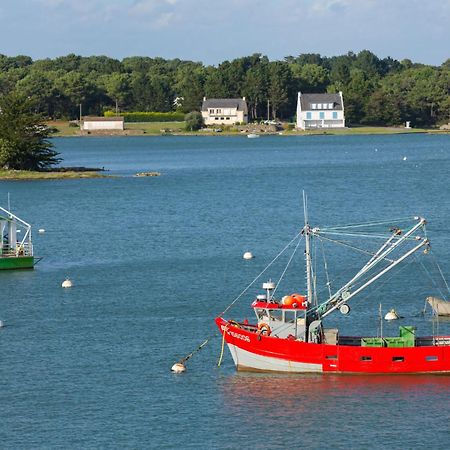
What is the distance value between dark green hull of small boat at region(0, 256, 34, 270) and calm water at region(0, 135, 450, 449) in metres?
0.59

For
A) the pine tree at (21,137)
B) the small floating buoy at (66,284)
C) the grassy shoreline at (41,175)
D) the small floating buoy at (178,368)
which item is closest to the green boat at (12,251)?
the small floating buoy at (66,284)

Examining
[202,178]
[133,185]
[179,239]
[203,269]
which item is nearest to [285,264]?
[203,269]

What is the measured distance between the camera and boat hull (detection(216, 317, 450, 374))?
165 ft

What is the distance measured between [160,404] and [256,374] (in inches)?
202

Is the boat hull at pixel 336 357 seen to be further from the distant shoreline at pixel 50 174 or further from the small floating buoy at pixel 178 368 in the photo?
the distant shoreline at pixel 50 174

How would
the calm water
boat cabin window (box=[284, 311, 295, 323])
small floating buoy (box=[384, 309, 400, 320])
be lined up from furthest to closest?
small floating buoy (box=[384, 309, 400, 320]), boat cabin window (box=[284, 311, 295, 323]), the calm water

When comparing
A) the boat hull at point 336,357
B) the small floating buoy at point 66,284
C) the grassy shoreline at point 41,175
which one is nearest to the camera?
the boat hull at point 336,357

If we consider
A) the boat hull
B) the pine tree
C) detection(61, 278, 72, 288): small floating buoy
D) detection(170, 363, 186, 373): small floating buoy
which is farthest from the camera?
the pine tree

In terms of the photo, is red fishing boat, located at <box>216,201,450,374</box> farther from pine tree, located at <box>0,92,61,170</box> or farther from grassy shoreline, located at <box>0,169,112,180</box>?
grassy shoreline, located at <box>0,169,112,180</box>

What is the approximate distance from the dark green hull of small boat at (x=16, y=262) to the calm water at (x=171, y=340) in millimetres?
585

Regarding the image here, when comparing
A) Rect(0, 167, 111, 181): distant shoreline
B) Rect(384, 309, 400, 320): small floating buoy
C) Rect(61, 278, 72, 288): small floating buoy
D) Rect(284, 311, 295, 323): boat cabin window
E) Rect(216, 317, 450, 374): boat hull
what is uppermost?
Rect(284, 311, 295, 323): boat cabin window

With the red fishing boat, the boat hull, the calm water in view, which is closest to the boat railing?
the calm water

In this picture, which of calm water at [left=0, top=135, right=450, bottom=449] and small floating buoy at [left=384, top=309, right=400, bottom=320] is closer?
calm water at [left=0, top=135, right=450, bottom=449]

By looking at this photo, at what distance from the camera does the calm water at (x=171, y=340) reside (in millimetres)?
45500
